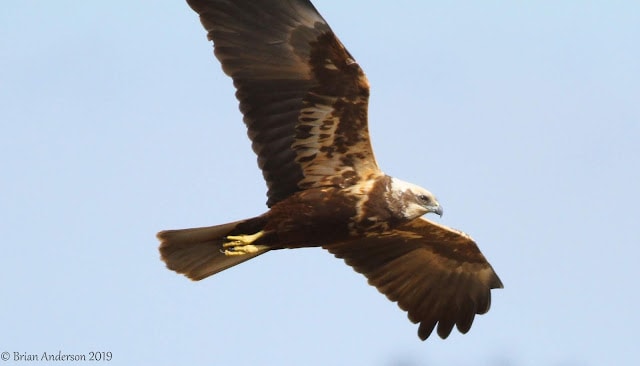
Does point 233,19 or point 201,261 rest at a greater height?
point 233,19

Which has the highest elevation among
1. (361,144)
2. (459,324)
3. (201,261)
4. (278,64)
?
(278,64)

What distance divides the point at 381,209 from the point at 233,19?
8.16 feet

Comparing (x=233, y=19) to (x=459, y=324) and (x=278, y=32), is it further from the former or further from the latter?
(x=459, y=324)

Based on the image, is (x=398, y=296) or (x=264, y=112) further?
(x=398, y=296)

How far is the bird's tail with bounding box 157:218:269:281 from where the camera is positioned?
1450 cm

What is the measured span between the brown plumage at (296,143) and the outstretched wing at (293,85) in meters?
0.01

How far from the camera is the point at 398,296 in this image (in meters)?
16.5

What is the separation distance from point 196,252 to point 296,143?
5.33ft

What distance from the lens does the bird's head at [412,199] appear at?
14.2 metres

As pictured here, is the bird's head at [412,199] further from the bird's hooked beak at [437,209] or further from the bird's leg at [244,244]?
the bird's leg at [244,244]

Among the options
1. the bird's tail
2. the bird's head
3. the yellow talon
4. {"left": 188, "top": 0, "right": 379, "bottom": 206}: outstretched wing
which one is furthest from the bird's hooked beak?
the bird's tail

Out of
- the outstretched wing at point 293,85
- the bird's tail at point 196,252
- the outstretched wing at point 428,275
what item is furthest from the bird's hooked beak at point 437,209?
the bird's tail at point 196,252

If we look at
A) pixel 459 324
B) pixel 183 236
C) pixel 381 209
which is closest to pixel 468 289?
pixel 459 324

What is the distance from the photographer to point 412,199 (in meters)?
14.3
